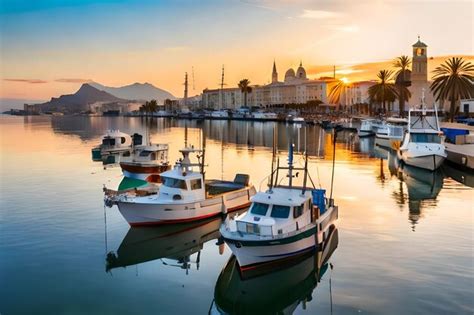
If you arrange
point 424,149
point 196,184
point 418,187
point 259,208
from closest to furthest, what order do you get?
point 259,208 → point 196,184 → point 418,187 → point 424,149

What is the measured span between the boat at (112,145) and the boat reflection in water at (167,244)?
42194 millimetres

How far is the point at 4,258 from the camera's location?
24.0 m

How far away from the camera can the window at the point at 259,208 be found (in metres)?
22.1

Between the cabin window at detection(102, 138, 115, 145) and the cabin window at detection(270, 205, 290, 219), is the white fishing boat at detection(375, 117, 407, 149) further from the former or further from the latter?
the cabin window at detection(270, 205, 290, 219)

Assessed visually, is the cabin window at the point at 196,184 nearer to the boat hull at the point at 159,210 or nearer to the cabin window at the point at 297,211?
the boat hull at the point at 159,210

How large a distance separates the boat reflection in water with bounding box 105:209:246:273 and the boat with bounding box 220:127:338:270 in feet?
10.6

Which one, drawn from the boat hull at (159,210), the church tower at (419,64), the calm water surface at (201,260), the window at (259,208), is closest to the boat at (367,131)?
the church tower at (419,64)

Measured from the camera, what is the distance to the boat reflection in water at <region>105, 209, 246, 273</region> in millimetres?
23828

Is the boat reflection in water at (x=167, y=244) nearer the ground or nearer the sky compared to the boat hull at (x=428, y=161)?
nearer the ground

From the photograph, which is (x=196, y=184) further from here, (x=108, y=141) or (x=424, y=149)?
(x=108, y=141)

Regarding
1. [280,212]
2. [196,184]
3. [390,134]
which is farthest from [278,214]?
[390,134]

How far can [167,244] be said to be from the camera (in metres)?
26.3

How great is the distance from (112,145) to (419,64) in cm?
10184

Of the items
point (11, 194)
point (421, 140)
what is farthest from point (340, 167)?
point (11, 194)
